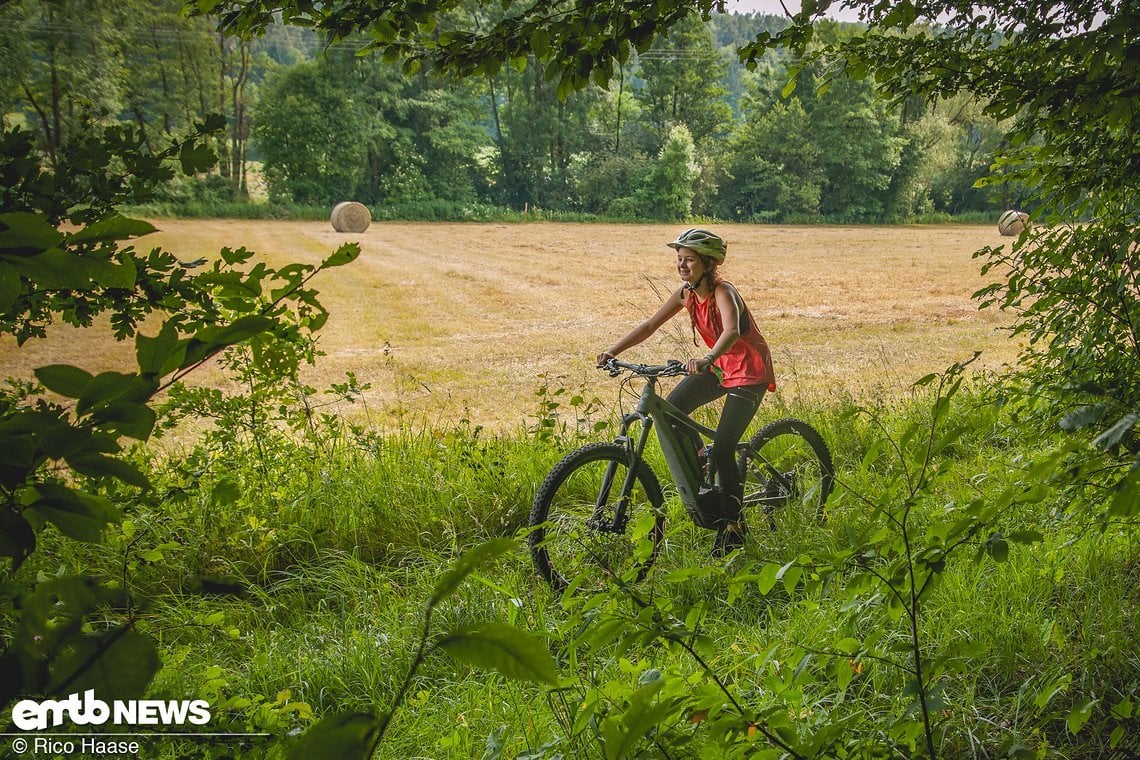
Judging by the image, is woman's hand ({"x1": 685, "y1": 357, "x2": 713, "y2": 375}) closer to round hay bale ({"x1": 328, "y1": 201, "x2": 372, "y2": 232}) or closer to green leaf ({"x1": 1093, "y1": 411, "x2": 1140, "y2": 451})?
green leaf ({"x1": 1093, "y1": 411, "x2": 1140, "y2": 451})

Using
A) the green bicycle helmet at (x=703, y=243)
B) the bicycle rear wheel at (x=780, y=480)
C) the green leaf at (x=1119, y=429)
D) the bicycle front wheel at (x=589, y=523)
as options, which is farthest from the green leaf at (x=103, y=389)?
the bicycle rear wheel at (x=780, y=480)

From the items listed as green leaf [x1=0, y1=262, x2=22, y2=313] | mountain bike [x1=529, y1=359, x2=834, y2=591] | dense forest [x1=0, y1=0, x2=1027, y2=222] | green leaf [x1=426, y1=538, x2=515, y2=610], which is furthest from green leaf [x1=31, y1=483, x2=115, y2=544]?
dense forest [x1=0, y1=0, x2=1027, y2=222]

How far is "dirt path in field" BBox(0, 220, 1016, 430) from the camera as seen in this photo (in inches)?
242

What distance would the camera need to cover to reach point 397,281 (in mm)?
8648

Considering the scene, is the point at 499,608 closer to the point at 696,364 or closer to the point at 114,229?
the point at 696,364

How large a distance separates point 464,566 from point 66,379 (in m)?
0.24

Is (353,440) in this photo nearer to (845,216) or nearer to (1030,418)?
(1030,418)

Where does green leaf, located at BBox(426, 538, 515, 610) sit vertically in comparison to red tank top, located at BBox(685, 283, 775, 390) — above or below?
above

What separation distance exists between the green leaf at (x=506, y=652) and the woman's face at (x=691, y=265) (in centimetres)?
240

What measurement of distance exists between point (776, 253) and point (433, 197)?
5154mm

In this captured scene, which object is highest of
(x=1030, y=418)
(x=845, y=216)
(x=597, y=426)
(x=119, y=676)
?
(x=845, y=216)

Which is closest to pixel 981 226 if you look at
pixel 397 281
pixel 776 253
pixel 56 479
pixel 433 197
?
pixel 776 253

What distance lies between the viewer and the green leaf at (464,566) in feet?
1.06

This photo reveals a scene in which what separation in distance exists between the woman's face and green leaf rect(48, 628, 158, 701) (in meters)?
2.47
